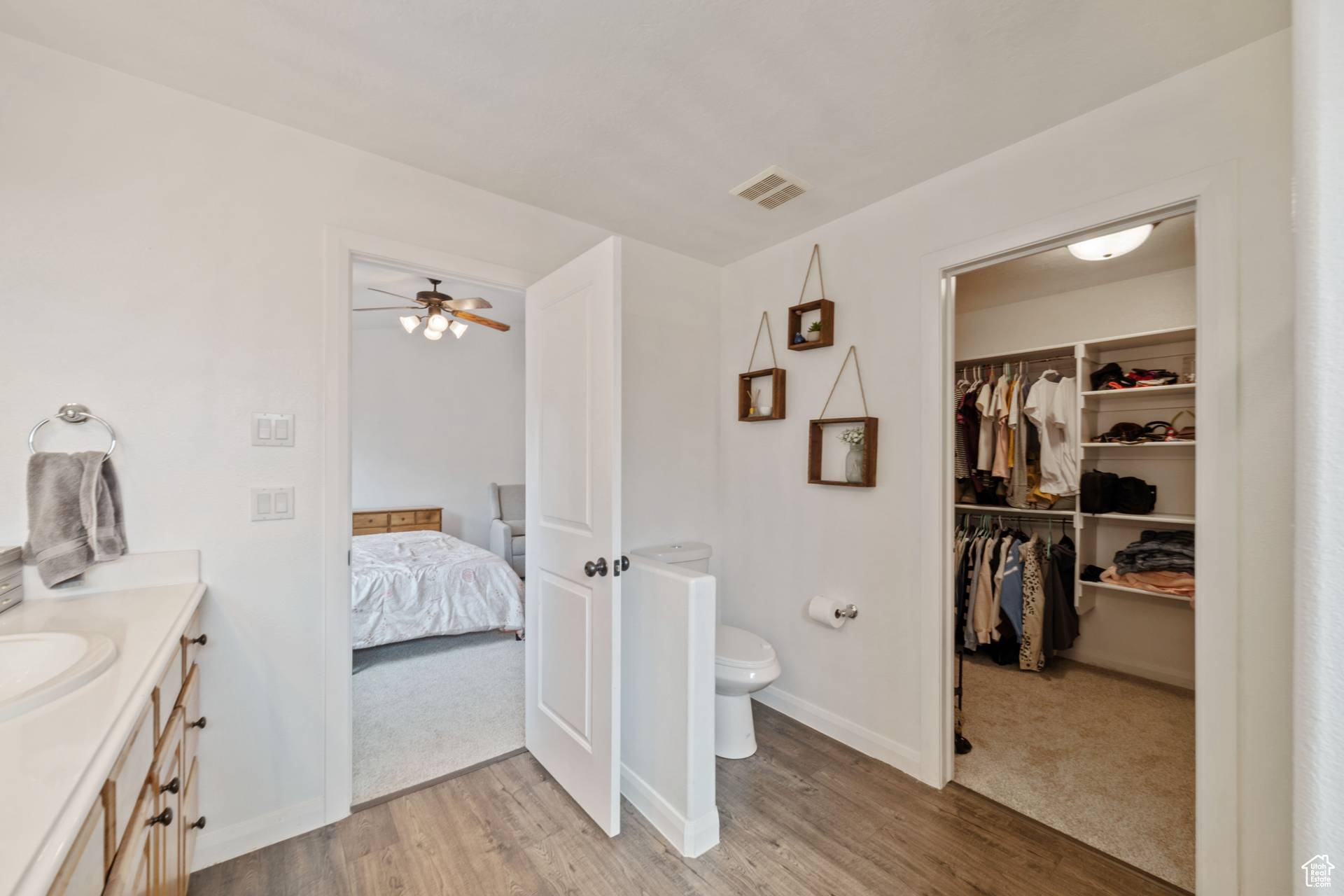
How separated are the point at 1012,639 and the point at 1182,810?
1.40 metres

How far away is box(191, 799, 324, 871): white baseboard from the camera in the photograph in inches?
66.2

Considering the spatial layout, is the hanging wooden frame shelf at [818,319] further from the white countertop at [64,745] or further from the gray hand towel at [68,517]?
the gray hand towel at [68,517]

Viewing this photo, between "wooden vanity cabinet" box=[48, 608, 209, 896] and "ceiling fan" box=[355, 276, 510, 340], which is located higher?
"ceiling fan" box=[355, 276, 510, 340]

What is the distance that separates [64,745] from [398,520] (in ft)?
16.4

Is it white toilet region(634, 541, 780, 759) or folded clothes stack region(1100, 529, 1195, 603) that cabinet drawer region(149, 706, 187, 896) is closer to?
white toilet region(634, 541, 780, 759)

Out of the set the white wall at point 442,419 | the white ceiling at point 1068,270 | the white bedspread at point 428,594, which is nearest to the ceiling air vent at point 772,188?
the white ceiling at point 1068,270

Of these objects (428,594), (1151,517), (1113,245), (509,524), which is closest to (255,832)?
(428,594)

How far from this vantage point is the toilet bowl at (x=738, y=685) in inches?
87.4

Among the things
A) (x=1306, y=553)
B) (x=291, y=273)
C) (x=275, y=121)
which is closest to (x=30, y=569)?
(x=291, y=273)

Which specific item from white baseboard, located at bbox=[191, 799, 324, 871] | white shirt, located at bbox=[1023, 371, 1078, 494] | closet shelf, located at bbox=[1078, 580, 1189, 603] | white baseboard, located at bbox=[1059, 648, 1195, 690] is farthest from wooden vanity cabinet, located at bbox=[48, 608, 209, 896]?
white baseboard, located at bbox=[1059, 648, 1195, 690]

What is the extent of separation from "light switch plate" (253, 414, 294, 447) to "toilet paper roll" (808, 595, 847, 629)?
218cm

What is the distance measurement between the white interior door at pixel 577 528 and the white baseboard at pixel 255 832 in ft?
2.62

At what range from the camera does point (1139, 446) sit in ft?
10.3

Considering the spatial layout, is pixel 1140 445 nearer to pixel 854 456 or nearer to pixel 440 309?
pixel 854 456
